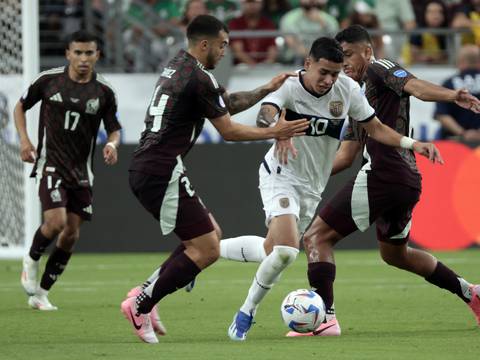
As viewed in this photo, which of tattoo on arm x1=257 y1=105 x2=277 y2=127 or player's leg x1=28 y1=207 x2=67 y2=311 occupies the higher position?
tattoo on arm x1=257 y1=105 x2=277 y2=127

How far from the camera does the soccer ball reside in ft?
28.2

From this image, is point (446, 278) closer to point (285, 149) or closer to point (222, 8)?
point (285, 149)

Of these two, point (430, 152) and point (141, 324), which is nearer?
point (430, 152)

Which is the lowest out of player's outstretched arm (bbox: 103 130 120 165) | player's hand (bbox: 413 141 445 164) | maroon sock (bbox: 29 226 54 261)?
maroon sock (bbox: 29 226 54 261)

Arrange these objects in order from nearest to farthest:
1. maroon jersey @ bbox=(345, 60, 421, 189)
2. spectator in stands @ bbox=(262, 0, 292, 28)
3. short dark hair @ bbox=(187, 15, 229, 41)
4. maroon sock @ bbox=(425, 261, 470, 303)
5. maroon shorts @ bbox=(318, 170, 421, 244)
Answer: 1. short dark hair @ bbox=(187, 15, 229, 41)
2. maroon jersey @ bbox=(345, 60, 421, 189)
3. maroon shorts @ bbox=(318, 170, 421, 244)
4. maroon sock @ bbox=(425, 261, 470, 303)
5. spectator in stands @ bbox=(262, 0, 292, 28)

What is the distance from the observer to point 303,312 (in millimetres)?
8609

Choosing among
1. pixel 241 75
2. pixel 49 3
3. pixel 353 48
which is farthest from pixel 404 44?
pixel 353 48

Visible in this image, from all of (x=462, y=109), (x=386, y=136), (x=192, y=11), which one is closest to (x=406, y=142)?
(x=386, y=136)

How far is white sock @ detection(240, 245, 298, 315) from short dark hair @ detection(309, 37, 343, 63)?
133cm

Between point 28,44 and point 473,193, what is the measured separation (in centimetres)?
617

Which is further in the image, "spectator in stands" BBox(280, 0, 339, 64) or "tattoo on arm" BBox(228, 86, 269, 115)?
"spectator in stands" BBox(280, 0, 339, 64)

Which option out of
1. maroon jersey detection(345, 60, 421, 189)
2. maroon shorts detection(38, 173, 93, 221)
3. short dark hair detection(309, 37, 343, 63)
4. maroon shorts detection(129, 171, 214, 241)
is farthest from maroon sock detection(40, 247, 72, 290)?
short dark hair detection(309, 37, 343, 63)

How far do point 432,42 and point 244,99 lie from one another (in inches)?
399

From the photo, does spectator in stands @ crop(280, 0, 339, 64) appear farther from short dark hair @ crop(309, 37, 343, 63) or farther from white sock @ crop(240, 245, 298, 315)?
white sock @ crop(240, 245, 298, 315)
